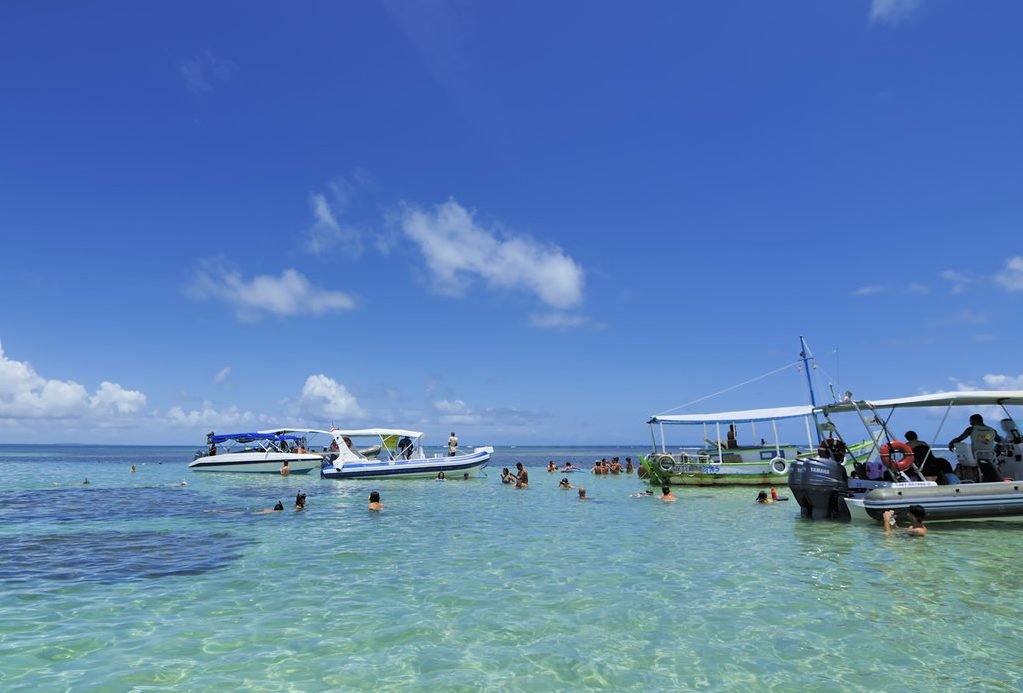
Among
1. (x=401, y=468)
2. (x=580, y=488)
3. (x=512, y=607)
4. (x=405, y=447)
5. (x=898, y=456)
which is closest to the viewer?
(x=512, y=607)

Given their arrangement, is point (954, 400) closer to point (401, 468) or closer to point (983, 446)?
point (983, 446)

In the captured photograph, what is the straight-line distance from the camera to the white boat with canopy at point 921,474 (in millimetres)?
17766

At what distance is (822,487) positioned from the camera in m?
19.9

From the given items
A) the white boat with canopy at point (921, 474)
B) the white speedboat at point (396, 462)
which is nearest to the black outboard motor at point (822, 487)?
the white boat with canopy at point (921, 474)

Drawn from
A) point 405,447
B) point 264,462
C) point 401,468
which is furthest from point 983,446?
point 264,462

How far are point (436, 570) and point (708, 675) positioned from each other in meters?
7.22

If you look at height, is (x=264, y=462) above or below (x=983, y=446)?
above

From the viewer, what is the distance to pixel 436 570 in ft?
45.2

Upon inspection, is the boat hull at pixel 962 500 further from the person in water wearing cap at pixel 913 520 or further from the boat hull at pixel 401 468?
the boat hull at pixel 401 468

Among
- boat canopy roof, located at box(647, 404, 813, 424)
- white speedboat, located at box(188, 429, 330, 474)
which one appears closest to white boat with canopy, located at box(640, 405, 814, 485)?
boat canopy roof, located at box(647, 404, 813, 424)

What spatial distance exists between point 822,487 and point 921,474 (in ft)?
8.92

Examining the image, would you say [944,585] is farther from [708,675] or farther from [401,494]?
[401,494]

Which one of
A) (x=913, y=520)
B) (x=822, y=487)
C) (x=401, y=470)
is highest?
(x=401, y=470)

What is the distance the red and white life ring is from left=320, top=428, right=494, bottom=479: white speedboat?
2706 cm
